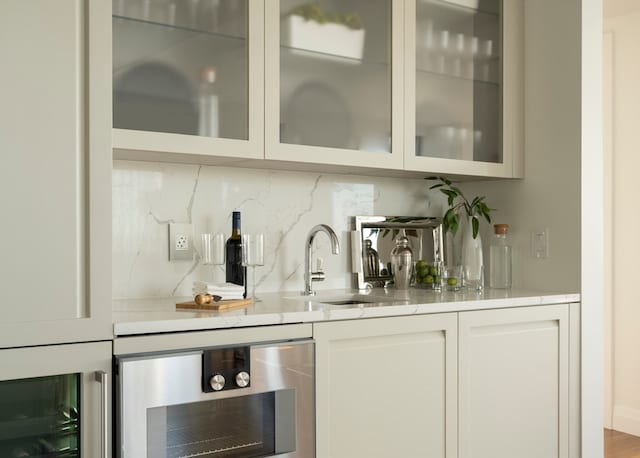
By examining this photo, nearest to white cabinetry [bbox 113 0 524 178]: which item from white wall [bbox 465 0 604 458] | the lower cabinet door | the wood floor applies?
white wall [bbox 465 0 604 458]

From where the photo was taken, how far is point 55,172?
1617 millimetres

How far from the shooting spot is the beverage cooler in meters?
1.58

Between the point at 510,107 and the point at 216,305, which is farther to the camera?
the point at 510,107

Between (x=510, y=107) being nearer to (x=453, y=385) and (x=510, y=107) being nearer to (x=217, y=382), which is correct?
(x=453, y=385)

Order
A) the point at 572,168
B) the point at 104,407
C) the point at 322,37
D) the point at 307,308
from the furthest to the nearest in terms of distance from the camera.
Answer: the point at 572,168 < the point at 322,37 < the point at 307,308 < the point at 104,407

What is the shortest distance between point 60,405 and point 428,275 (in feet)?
5.23

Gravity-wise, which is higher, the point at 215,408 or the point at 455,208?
the point at 455,208

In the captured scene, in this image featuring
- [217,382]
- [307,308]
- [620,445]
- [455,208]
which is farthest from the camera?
[620,445]

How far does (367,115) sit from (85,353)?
1323 millimetres

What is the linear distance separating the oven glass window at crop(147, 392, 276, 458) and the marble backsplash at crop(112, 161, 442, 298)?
645mm

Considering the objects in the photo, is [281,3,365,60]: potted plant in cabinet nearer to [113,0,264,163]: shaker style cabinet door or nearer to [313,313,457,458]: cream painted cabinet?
[113,0,264,163]: shaker style cabinet door

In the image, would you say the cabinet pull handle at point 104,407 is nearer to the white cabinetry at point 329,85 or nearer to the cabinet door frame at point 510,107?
the white cabinetry at point 329,85

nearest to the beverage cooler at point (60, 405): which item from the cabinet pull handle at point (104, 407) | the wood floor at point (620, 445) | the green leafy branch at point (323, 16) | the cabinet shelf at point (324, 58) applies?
the cabinet pull handle at point (104, 407)

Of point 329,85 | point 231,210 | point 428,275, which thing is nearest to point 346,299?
point 428,275
